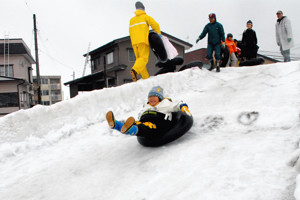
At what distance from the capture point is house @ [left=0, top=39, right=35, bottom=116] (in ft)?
64.4

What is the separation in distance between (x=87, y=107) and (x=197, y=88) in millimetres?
2960

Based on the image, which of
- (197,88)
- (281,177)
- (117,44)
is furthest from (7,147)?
(117,44)

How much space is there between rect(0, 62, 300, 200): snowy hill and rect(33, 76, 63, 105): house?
174 feet

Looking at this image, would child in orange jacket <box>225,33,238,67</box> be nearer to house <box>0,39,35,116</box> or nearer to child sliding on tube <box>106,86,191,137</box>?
child sliding on tube <box>106,86,191,137</box>

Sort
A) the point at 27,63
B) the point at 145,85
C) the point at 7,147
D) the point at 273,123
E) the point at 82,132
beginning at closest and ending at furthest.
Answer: the point at 273,123 → the point at 7,147 → the point at 82,132 → the point at 145,85 → the point at 27,63

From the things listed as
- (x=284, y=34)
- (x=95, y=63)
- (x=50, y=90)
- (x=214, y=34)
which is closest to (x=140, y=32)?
(x=214, y=34)

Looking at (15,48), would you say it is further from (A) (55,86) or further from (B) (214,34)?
(A) (55,86)

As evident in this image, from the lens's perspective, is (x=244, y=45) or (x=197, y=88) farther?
(x=244, y=45)

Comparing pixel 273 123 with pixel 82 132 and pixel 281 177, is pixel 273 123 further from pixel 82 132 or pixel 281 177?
pixel 82 132

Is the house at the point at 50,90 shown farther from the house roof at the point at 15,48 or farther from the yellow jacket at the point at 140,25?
the yellow jacket at the point at 140,25

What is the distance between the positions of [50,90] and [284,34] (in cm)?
5395

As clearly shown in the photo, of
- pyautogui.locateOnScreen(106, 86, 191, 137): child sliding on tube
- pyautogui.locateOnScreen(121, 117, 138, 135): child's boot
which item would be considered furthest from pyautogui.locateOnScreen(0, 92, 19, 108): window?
pyautogui.locateOnScreen(121, 117, 138, 135): child's boot

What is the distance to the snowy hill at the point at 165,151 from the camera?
200cm

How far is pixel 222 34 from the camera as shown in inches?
275
